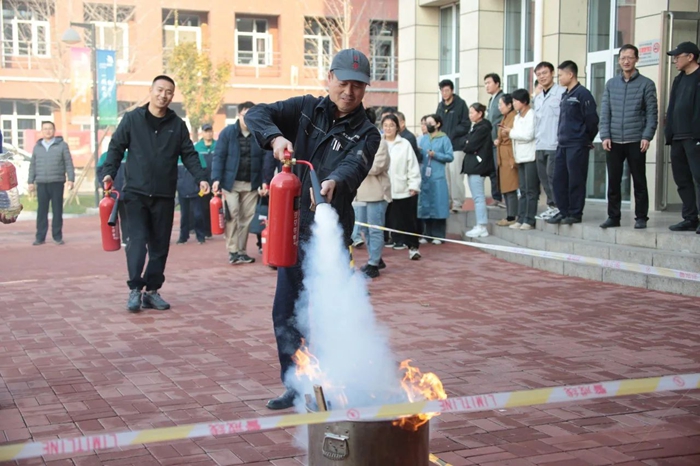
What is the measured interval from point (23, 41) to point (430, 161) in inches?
1200

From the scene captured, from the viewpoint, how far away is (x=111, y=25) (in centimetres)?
3847

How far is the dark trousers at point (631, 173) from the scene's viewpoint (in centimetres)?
1100

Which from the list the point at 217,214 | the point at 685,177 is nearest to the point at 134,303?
the point at 217,214

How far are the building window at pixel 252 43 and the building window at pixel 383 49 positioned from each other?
5.37m

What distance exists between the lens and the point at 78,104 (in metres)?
28.0

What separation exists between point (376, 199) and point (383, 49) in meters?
36.5

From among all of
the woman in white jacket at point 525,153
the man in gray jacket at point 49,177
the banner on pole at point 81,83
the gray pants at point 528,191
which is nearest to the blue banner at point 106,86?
the banner on pole at point 81,83

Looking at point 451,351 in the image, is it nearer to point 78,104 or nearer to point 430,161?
point 430,161

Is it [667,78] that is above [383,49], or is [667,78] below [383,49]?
below

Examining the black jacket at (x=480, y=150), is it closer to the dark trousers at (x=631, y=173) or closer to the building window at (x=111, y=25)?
the dark trousers at (x=631, y=173)

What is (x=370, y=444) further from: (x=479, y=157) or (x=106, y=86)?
(x=106, y=86)

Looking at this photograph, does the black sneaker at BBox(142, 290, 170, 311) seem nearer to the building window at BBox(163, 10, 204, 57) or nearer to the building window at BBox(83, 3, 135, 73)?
the building window at BBox(83, 3, 135, 73)

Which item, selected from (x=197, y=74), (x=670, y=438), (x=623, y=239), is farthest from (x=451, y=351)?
(x=197, y=74)

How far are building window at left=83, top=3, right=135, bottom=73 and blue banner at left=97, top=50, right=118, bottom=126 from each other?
30.0ft
